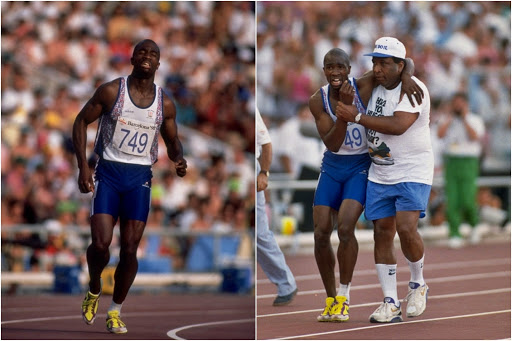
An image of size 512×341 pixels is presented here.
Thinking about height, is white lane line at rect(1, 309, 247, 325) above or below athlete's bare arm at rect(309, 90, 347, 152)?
below

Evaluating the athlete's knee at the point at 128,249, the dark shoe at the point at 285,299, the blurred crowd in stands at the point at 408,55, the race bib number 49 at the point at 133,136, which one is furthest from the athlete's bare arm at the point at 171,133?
the blurred crowd in stands at the point at 408,55

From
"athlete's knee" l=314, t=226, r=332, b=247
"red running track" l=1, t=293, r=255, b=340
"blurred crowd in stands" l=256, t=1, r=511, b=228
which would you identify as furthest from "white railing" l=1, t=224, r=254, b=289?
"athlete's knee" l=314, t=226, r=332, b=247

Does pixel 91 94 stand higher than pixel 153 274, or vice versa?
pixel 91 94

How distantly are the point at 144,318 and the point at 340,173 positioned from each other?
99.5 inches

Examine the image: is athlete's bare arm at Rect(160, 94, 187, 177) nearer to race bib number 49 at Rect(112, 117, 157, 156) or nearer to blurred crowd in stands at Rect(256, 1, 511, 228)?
race bib number 49 at Rect(112, 117, 157, 156)

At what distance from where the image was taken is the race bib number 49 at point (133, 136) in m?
8.44

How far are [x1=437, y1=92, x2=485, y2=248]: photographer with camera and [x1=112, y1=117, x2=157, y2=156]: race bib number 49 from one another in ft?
23.4

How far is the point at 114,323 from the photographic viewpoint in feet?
28.1

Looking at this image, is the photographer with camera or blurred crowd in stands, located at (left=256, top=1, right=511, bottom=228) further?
the photographer with camera

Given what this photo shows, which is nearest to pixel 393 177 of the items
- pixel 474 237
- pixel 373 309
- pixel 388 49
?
pixel 388 49

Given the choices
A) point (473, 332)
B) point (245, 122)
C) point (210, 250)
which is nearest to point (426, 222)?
point (210, 250)

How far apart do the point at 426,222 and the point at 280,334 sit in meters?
7.55

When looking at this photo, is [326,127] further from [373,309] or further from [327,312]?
[373,309]

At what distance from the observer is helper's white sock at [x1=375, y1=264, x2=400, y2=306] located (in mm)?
8539
